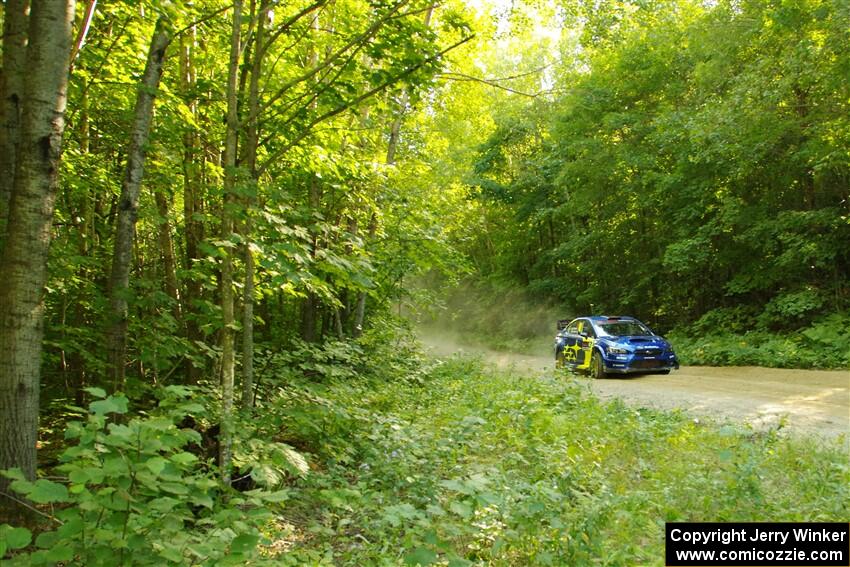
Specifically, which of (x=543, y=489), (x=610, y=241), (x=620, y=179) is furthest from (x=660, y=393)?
(x=610, y=241)

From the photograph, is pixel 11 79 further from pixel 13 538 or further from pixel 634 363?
pixel 634 363

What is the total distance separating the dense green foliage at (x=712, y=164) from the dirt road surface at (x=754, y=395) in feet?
6.11

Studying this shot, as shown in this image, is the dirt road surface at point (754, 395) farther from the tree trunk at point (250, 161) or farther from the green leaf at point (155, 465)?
the green leaf at point (155, 465)

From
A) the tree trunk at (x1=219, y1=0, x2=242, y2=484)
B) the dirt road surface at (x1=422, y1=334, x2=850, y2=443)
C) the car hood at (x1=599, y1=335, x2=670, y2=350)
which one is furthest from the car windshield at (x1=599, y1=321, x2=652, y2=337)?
the tree trunk at (x1=219, y1=0, x2=242, y2=484)

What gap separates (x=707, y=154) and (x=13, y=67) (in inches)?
672

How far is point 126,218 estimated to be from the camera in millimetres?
5406

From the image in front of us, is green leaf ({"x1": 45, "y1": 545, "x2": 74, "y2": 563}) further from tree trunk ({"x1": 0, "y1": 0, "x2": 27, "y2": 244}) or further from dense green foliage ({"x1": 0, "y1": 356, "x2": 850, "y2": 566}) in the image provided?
tree trunk ({"x1": 0, "y1": 0, "x2": 27, "y2": 244})

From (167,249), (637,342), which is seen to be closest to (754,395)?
(637,342)

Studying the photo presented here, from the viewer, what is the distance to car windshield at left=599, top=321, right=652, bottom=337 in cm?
1352

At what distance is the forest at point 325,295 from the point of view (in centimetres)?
329

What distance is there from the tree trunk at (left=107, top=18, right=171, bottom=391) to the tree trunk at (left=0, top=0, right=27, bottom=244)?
117cm

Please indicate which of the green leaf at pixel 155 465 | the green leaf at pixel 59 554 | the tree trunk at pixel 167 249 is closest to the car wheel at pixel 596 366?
the tree trunk at pixel 167 249

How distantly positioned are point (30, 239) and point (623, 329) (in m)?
12.9

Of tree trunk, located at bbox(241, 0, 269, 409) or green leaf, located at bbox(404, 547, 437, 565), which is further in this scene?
tree trunk, located at bbox(241, 0, 269, 409)
